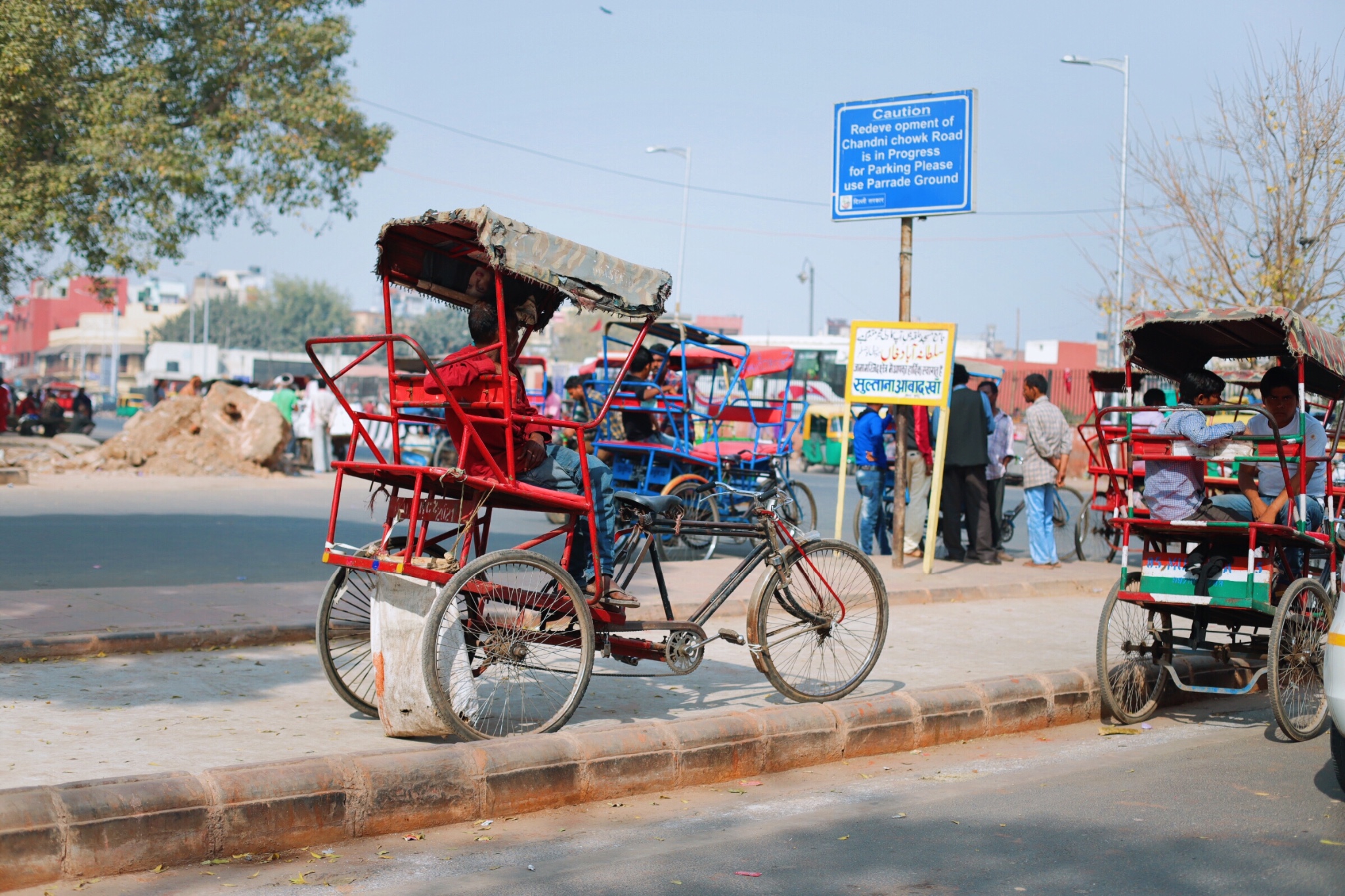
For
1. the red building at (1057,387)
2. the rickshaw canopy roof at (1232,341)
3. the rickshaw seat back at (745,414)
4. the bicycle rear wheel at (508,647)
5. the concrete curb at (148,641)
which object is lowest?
the concrete curb at (148,641)

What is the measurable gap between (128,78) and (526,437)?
19.0 meters

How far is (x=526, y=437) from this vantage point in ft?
18.8

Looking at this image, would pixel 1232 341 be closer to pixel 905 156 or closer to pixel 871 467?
pixel 905 156

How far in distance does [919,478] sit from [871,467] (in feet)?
1.75

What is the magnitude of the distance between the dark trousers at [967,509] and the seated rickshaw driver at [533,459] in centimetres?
774

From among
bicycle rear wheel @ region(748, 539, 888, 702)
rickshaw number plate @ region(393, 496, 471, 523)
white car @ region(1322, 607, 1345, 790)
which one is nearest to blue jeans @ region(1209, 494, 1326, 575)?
white car @ region(1322, 607, 1345, 790)

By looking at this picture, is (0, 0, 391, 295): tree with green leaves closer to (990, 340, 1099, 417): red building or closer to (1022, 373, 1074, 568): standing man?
(1022, 373, 1074, 568): standing man

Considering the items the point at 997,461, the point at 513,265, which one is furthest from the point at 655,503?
the point at 997,461

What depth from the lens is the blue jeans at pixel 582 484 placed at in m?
5.83

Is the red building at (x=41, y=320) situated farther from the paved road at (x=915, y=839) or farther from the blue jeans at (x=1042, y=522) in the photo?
the paved road at (x=915, y=839)

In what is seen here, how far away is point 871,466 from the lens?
13750 millimetres

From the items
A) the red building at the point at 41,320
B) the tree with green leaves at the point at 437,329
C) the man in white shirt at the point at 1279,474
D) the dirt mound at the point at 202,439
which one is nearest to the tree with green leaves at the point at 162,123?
the dirt mound at the point at 202,439

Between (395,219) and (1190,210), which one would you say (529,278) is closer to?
(395,219)

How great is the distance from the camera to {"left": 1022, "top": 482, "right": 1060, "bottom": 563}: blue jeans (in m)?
12.8
